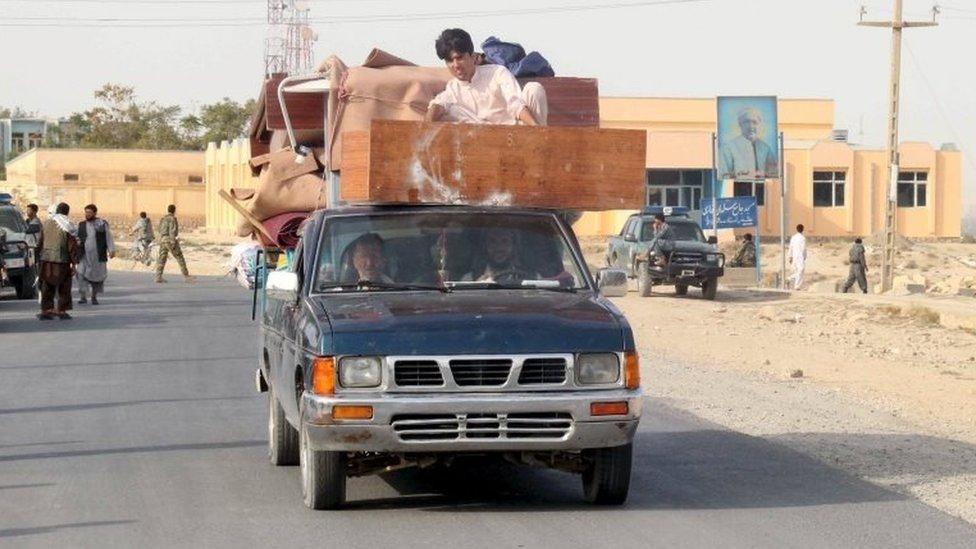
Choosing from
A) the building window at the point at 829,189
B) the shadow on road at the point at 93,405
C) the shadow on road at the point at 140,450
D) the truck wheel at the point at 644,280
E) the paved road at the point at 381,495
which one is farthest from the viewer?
the building window at the point at 829,189

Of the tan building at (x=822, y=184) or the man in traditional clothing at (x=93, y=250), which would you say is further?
the tan building at (x=822, y=184)

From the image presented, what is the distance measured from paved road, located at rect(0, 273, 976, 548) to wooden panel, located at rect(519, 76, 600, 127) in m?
2.38

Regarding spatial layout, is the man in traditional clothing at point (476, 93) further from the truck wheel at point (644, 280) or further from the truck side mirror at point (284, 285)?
the truck wheel at point (644, 280)

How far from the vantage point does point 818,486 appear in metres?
9.75

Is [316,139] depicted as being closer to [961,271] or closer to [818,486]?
[818,486]

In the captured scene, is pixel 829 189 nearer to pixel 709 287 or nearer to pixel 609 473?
pixel 709 287

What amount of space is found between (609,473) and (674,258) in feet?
92.3

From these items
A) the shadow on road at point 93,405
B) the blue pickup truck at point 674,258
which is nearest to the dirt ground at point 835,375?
the blue pickup truck at point 674,258

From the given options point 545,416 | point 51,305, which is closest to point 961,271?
point 51,305

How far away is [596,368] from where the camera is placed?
8453mm

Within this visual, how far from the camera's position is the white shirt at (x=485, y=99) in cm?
1033

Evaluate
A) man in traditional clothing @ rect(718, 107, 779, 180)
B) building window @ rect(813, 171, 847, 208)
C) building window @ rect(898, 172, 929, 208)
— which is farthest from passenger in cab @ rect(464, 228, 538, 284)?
building window @ rect(898, 172, 929, 208)

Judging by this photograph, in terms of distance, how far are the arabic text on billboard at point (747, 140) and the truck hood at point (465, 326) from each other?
118 feet

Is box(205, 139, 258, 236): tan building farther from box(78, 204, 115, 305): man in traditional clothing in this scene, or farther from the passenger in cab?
the passenger in cab
